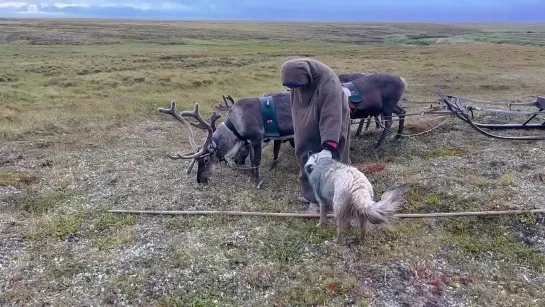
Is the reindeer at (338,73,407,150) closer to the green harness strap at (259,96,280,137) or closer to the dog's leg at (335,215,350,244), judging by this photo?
the green harness strap at (259,96,280,137)

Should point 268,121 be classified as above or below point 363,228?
above

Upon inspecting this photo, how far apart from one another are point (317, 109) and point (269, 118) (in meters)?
3.00

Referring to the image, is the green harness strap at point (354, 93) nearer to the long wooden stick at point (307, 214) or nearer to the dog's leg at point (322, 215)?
the long wooden stick at point (307, 214)

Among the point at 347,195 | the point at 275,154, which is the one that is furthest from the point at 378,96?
the point at 347,195

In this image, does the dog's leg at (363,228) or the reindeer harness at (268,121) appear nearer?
the dog's leg at (363,228)

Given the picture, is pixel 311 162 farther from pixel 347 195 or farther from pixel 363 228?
pixel 363 228

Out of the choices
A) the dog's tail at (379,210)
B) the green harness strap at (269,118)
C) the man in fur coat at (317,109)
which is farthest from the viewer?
the green harness strap at (269,118)

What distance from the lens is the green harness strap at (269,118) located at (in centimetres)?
1080

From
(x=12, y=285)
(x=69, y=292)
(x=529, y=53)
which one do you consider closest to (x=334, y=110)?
(x=69, y=292)

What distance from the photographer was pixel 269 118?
10.8 meters

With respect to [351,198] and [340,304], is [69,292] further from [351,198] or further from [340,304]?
[351,198]

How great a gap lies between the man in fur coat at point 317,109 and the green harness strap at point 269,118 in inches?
93.1

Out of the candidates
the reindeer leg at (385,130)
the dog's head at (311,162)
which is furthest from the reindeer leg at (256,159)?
the reindeer leg at (385,130)

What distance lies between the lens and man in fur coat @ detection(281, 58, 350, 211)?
755 centimetres
